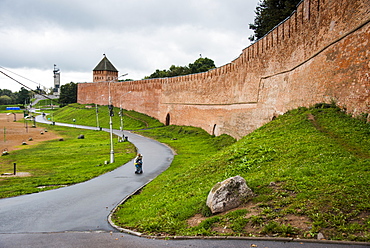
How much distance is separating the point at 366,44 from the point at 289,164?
453 centimetres

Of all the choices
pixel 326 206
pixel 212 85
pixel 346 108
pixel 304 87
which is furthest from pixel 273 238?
pixel 212 85

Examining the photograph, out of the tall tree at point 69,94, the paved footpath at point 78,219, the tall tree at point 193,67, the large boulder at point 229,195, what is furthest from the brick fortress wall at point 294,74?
the tall tree at point 69,94

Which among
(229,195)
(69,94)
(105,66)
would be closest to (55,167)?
(229,195)

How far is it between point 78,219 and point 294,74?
1176 centimetres

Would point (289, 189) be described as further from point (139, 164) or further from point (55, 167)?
point (55, 167)

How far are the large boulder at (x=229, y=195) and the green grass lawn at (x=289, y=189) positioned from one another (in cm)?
19

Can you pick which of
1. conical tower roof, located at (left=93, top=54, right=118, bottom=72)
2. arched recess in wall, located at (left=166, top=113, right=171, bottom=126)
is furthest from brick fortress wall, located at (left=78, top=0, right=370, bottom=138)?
conical tower roof, located at (left=93, top=54, right=118, bottom=72)

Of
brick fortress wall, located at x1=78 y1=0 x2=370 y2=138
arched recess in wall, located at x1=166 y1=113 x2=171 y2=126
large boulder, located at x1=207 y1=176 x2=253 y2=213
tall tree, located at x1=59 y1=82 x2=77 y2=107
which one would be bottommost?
large boulder, located at x1=207 y1=176 x2=253 y2=213

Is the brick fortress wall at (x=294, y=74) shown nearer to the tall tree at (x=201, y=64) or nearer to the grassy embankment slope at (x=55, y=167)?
the grassy embankment slope at (x=55, y=167)

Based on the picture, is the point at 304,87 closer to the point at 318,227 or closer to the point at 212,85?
the point at 318,227

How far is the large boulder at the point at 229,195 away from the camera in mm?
7531

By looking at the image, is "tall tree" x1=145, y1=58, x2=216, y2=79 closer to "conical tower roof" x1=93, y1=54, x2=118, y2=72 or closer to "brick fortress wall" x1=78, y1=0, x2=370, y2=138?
"conical tower roof" x1=93, y1=54, x2=118, y2=72

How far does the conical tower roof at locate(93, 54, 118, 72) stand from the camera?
84.1m

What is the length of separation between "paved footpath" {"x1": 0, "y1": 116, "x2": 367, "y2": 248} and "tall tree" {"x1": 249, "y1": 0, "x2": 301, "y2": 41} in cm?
1768
